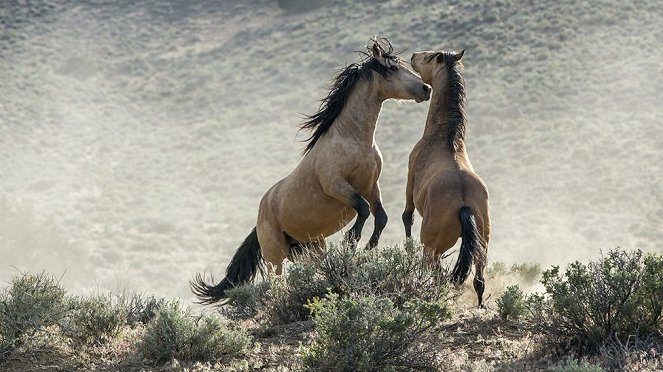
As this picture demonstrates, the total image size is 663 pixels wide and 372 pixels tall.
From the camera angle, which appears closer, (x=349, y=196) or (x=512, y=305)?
(x=512, y=305)

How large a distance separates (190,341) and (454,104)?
4.09 meters

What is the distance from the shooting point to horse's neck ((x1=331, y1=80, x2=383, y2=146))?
31.4ft

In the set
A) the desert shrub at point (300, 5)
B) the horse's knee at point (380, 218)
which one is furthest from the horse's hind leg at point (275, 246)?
the desert shrub at point (300, 5)

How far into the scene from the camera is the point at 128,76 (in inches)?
1735

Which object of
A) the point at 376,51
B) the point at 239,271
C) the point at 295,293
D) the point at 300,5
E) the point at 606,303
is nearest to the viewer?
the point at 606,303

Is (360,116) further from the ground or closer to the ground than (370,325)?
further from the ground

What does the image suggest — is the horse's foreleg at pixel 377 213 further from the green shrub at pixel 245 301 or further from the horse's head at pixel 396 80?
the green shrub at pixel 245 301

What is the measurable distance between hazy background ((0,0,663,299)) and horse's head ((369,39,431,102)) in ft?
52.8

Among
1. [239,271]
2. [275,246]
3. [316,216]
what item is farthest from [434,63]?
[239,271]

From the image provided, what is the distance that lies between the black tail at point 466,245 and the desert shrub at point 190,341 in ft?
6.49

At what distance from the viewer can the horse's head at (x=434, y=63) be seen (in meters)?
9.54

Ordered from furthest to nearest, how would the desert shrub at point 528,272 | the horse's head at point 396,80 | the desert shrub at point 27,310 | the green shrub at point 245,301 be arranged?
1. the desert shrub at point 528,272
2. the horse's head at point 396,80
3. the green shrub at point 245,301
4. the desert shrub at point 27,310

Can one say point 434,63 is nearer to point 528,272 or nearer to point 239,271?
point 528,272

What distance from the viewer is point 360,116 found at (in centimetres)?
960
